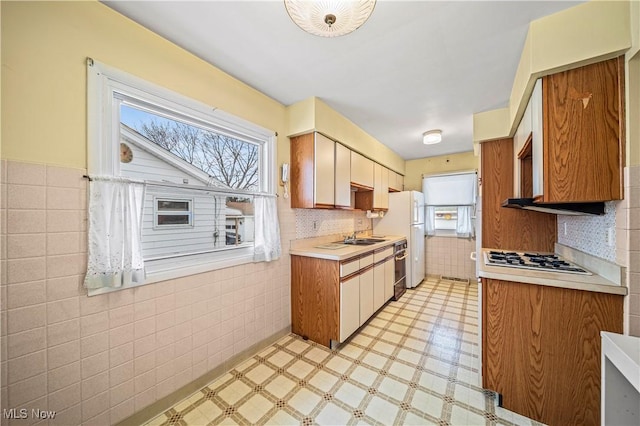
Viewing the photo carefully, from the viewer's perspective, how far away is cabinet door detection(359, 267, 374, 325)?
2630mm

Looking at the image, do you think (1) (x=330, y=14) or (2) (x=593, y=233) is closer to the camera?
(1) (x=330, y=14)

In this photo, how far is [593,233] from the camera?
1.63 m

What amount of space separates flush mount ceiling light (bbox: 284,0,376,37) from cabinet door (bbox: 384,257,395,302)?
8.94ft

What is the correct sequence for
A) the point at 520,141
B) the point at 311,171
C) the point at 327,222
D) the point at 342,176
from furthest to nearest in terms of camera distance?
1. the point at 327,222
2. the point at 342,176
3. the point at 311,171
4. the point at 520,141

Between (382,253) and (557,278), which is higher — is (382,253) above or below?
below

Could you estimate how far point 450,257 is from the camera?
4594 millimetres

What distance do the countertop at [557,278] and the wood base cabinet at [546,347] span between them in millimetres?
39

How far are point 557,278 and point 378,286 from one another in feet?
5.96

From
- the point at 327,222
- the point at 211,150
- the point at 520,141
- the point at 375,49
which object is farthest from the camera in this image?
the point at 327,222

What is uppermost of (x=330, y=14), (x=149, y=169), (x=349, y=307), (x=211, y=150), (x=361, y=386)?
(x=330, y=14)

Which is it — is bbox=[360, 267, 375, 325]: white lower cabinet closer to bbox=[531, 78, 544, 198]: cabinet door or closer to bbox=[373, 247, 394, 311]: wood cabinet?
bbox=[373, 247, 394, 311]: wood cabinet

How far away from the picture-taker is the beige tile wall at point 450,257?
4.43 metres

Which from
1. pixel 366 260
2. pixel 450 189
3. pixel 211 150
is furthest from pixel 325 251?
pixel 450 189

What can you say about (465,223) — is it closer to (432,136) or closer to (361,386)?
(432,136)
